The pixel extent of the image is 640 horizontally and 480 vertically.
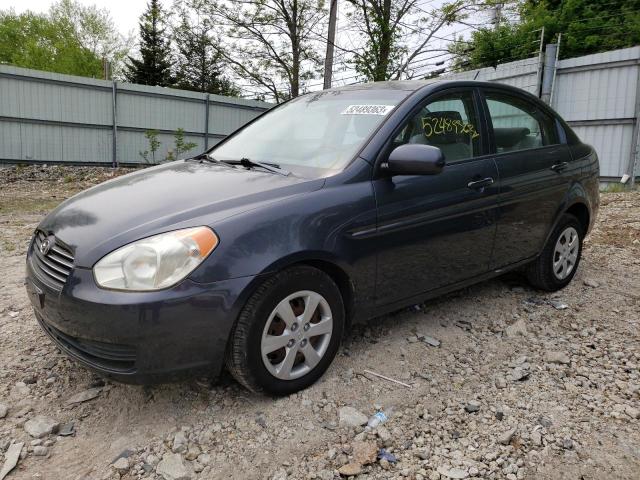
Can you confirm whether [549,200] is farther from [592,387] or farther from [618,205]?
[618,205]

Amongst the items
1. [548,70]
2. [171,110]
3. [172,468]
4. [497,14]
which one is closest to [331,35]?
[171,110]

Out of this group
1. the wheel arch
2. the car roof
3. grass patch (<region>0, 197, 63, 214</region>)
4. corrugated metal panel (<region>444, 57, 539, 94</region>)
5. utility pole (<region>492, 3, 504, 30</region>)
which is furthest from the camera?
utility pole (<region>492, 3, 504, 30</region>)

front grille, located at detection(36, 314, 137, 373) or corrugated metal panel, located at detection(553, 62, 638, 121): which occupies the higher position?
corrugated metal panel, located at detection(553, 62, 638, 121)

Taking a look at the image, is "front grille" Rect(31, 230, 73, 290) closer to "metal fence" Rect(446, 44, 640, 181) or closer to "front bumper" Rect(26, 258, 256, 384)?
Answer: "front bumper" Rect(26, 258, 256, 384)

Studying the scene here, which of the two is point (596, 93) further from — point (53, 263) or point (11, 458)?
point (11, 458)

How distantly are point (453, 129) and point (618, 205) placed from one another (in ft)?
18.2

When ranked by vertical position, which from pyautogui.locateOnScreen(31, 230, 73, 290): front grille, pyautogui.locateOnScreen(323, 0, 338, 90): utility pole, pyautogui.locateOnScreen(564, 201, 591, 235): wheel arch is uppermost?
pyautogui.locateOnScreen(323, 0, 338, 90): utility pole

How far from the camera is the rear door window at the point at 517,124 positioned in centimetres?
344

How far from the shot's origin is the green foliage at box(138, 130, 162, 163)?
1451cm

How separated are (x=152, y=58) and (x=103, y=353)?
3392 cm

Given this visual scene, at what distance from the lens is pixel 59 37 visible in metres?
36.6

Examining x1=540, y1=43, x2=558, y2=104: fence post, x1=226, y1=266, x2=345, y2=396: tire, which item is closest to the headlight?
x1=226, y1=266, x2=345, y2=396: tire

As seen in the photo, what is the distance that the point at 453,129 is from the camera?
10.5ft

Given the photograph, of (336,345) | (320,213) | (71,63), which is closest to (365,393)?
(336,345)
